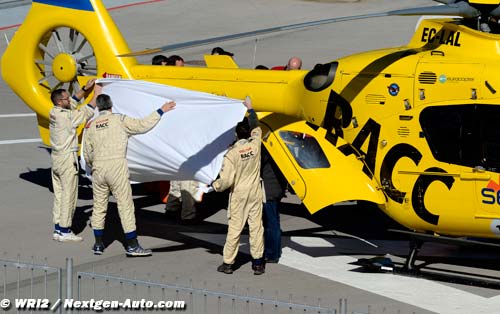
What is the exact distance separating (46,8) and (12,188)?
2.56 m

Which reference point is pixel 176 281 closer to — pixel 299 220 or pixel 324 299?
pixel 324 299

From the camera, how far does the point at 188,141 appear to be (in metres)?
11.7

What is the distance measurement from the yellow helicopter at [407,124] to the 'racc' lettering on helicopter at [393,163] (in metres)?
0.01

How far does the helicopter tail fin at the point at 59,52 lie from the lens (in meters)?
13.7

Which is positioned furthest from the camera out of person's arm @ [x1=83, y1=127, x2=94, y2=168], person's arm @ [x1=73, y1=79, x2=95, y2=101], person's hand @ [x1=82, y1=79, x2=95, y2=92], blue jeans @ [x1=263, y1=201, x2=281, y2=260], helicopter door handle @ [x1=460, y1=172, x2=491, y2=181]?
person's hand @ [x1=82, y1=79, x2=95, y2=92]

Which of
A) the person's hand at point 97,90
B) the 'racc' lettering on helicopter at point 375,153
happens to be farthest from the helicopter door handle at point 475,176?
the person's hand at point 97,90

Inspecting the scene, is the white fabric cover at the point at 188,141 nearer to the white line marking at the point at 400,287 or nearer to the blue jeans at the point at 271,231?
the blue jeans at the point at 271,231

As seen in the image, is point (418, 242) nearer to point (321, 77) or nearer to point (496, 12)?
point (321, 77)

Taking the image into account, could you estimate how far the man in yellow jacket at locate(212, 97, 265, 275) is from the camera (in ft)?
35.2

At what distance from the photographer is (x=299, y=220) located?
43.8 feet

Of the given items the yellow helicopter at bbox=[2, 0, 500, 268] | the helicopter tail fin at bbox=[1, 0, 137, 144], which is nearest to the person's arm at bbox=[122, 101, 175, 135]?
the yellow helicopter at bbox=[2, 0, 500, 268]

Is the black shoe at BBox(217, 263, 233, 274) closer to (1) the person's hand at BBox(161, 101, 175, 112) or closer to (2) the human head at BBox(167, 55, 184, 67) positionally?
(1) the person's hand at BBox(161, 101, 175, 112)

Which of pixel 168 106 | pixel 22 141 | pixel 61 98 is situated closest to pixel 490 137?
pixel 168 106

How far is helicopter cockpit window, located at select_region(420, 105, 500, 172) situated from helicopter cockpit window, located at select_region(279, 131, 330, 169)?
1249 mm
